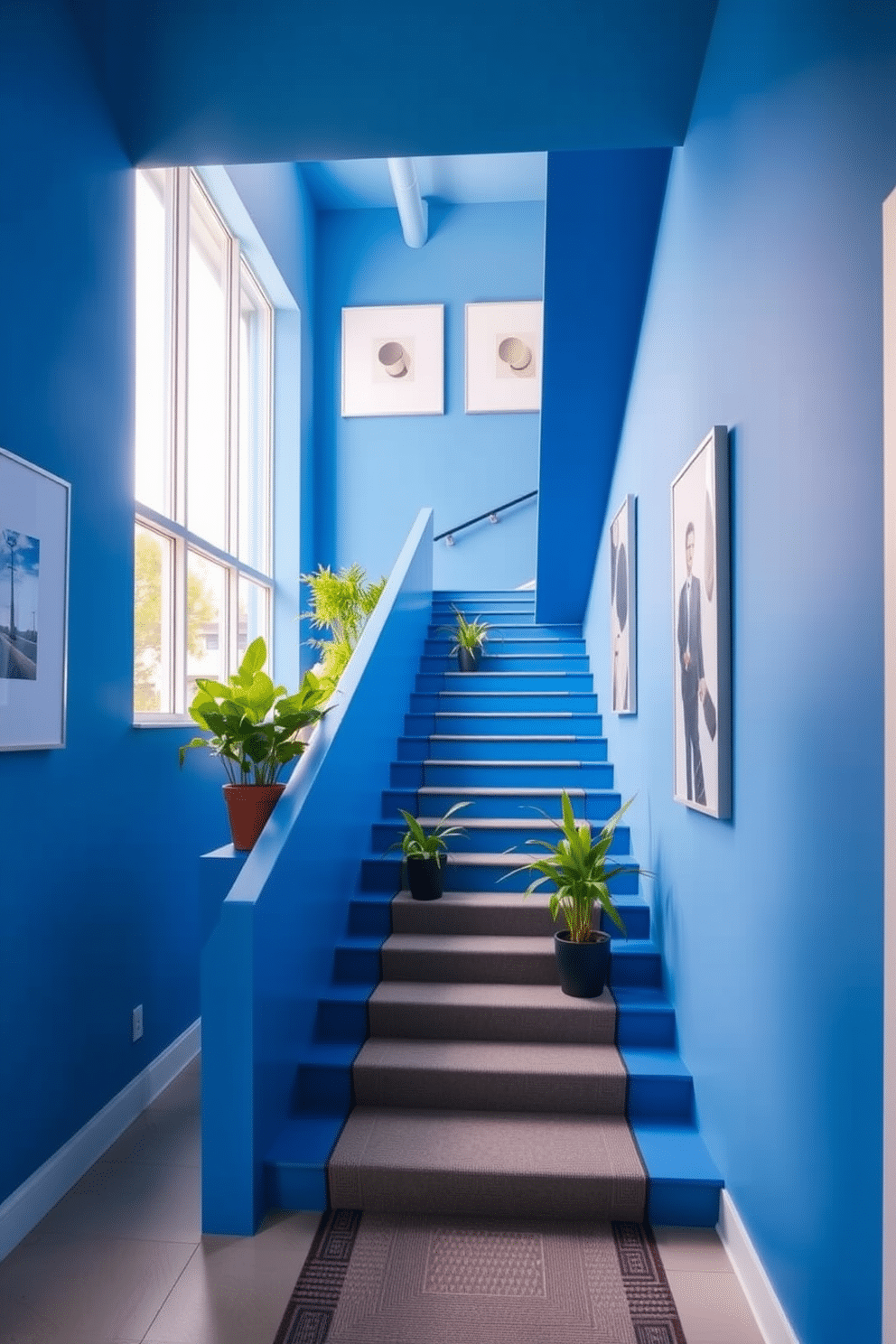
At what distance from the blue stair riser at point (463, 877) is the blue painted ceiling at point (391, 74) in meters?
2.67

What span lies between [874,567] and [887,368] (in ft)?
1.06

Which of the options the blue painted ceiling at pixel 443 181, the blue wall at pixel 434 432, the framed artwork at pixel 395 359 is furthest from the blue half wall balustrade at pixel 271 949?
the blue painted ceiling at pixel 443 181

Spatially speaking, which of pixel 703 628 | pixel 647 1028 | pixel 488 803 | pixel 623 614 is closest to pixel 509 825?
pixel 488 803

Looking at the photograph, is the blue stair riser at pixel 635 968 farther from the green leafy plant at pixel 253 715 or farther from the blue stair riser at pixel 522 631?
the blue stair riser at pixel 522 631

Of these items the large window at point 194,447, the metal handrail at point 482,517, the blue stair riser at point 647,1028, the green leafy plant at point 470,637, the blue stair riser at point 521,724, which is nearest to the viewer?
the blue stair riser at point 647,1028

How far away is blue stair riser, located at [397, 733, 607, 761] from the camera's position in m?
4.70

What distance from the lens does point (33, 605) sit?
251cm

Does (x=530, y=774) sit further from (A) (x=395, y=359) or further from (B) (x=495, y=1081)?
(A) (x=395, y=359)

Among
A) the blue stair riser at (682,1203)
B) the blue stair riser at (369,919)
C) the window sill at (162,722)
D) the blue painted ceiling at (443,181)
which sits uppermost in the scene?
the blue painted ceiling at (443,181)

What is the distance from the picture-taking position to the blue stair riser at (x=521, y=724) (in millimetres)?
4941

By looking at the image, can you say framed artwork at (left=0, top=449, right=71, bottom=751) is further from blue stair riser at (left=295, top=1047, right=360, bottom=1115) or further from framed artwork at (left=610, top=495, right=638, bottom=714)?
framed artwork at (left=610, top=495, right=638, bottom=714)

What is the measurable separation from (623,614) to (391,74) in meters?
2.22

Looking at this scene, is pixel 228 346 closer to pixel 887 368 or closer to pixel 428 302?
pixel 428 302

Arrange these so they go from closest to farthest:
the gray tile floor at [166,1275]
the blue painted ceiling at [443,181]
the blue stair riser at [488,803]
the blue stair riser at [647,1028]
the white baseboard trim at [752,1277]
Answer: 1. the white baseboard trim at [752,1277]
2. the gray tile floor at [166,1275]
3. the blue stair riser at [647,1028]
4. the blue stair riser at [488,803]
5. the blue painted ceiling at [443,181]
